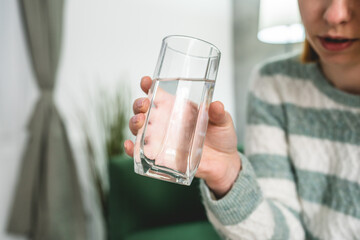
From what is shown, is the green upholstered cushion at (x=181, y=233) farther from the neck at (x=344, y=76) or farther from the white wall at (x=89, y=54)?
the white wall at (x=89, y=54)

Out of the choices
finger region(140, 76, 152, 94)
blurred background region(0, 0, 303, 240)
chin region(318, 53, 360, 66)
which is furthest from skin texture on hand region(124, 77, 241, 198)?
blurred background region(0, 0, 303, 240)

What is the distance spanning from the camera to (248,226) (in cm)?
67

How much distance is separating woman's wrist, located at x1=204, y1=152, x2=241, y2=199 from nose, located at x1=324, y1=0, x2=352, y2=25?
33 centimetres

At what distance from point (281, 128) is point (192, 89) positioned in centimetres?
51

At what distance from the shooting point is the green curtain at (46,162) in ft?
6.65

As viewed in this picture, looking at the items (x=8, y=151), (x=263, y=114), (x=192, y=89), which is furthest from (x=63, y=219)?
(x=192, y=89)

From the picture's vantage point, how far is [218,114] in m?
0.52

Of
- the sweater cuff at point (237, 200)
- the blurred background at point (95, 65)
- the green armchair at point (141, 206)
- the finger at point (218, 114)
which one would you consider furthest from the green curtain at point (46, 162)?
the finger at point (218, 114)

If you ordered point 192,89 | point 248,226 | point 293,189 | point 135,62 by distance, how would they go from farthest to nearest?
point 135,62, point 293,189, point 248,226, point 192,89

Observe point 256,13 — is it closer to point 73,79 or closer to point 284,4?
point 284,4

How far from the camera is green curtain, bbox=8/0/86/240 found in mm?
2027

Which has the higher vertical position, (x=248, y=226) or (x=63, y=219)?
(x=248, y=226)

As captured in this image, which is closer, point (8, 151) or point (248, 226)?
point (248, 226)

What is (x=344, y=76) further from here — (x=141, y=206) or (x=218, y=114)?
(x=141, y=206)
